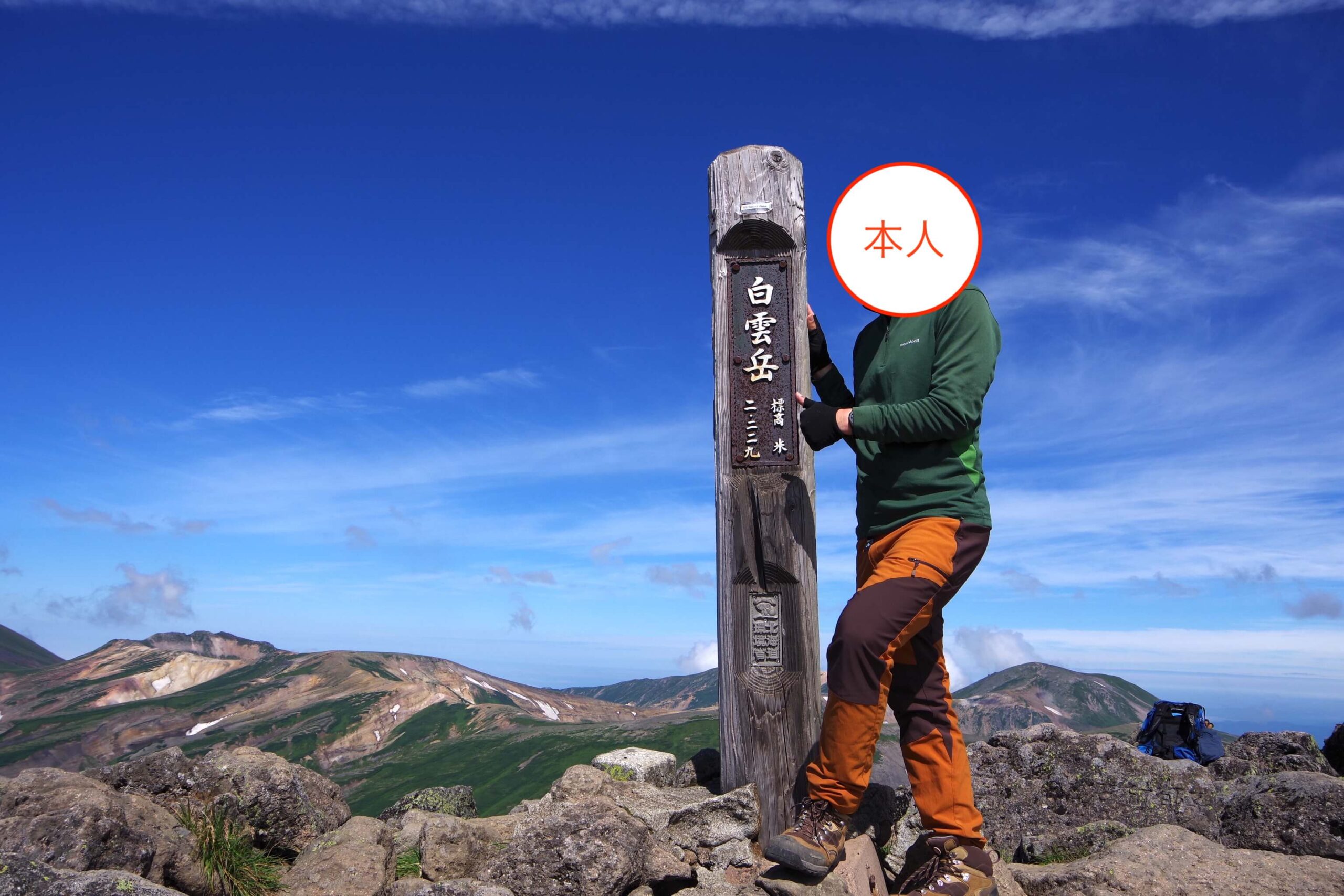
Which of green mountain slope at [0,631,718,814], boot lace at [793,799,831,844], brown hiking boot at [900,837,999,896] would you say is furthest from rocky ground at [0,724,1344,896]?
green mountain slope at [0,631,718,814]

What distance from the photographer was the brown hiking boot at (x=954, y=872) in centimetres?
546

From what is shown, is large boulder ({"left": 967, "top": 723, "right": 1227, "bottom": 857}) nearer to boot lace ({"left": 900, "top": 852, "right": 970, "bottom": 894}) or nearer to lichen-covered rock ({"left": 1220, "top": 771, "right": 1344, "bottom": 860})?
lichen-covered rock ({"left": 1220, "top": 771, "right": 1344, "bottom": 860})

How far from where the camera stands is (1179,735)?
1108 centimetres

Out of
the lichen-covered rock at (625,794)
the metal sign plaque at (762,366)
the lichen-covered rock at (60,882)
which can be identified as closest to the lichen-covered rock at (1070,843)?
the lichen-covered rock at (625,794)

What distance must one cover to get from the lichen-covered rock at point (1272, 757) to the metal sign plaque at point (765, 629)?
6.41m

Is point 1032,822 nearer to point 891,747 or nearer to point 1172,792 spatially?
point 1172,792

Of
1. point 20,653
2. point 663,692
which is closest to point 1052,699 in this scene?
point 663,692

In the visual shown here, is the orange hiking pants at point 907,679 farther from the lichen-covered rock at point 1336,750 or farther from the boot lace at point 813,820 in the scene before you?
the lichen-covered rock at point 1336,750

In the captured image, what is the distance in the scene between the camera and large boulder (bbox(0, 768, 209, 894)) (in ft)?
18.4

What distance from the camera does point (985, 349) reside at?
5887 millimetres

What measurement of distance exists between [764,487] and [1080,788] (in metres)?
5.18

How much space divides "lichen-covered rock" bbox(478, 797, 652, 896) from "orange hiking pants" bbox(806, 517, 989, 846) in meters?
1.49

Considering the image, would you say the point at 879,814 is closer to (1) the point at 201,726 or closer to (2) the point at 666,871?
(2) the point at 666,871

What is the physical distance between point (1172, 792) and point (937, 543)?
5469 mm
